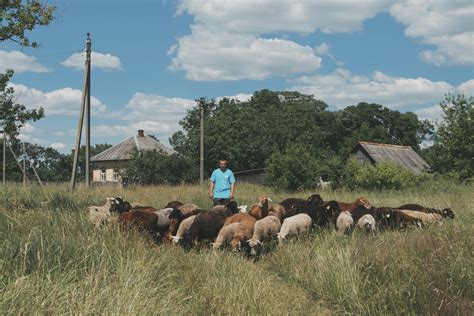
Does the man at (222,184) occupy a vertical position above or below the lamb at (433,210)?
above

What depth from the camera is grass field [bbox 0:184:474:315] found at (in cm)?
503

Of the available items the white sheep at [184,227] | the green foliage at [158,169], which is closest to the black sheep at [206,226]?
the white sheep at [184,227]

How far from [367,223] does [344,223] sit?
1.72 feet

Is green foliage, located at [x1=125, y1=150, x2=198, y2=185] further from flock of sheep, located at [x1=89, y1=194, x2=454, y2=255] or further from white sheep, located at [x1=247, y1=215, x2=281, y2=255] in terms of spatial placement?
white sheep, located at [x1=247, y1=215, x2=281, y2=255]

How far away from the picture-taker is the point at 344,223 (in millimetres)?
10812

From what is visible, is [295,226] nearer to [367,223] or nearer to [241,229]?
[241,229]

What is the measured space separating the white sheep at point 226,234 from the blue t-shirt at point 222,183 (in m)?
3.78

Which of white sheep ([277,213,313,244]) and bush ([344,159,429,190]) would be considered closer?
white sheep ([277,213,313,244])

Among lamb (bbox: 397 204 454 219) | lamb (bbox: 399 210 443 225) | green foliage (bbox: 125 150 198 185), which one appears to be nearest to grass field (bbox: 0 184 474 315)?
lamb (bbox: 399 210 443 225)

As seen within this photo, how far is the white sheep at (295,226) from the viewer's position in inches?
404

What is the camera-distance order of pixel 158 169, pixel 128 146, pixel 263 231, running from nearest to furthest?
pixel 263 231, pixel 158 169, pixel 128 146

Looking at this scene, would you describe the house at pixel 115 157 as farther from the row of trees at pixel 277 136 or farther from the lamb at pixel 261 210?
the lamb at pixel 261 210

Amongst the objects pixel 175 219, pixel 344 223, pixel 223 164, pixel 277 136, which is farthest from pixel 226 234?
pixel 277 136

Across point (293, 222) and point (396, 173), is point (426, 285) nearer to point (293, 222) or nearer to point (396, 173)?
point (293, 222)
